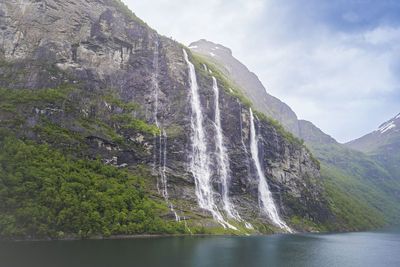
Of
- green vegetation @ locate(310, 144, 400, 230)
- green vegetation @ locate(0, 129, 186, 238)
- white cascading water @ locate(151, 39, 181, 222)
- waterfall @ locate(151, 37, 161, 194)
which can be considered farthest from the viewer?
green vegetation @ locate(310, 144, 400, 230)

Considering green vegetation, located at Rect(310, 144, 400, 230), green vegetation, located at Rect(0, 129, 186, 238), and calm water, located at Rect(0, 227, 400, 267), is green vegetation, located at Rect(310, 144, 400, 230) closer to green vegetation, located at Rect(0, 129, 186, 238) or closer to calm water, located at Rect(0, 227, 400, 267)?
calm water, located at Rect(0, 227, 400, 267)

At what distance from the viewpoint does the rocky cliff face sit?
176 ft

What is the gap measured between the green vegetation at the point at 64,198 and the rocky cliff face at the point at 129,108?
3.21m

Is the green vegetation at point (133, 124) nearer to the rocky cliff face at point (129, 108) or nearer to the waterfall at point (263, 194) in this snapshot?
the rocky cliff face at point (129, 108)

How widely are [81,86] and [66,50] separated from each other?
35.2 feet

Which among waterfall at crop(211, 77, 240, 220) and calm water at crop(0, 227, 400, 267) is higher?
waterfall at crop(211, 77, 240, 220)

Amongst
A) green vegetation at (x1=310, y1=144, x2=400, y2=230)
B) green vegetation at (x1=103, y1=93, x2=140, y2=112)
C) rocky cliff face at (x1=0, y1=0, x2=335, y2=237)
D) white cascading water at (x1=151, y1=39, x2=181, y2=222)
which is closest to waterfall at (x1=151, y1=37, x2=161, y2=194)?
white cascading water at (x1=151, y1=39, x2=181, y2=222)

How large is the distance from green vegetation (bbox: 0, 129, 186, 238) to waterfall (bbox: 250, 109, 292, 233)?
2915 cm

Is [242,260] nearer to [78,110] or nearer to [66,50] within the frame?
[78,110]

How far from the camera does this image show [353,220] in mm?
95438

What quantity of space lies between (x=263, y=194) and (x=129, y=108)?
41.4m

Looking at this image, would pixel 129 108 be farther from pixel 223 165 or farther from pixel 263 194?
pixel 263 194

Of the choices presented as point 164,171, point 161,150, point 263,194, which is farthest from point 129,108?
point 263,194

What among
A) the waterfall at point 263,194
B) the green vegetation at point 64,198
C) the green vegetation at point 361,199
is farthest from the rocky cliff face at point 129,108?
the green vegetation at point 361,199
